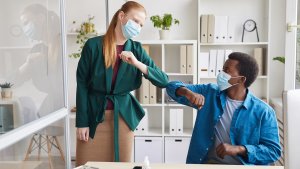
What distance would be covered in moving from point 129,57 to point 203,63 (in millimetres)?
1989

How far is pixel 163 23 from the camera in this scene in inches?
164

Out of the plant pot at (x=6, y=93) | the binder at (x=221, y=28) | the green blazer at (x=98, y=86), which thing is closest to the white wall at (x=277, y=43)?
the binder at (x=221, y=28)

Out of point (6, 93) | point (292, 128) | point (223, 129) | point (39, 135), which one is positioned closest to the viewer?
point (292, 128)

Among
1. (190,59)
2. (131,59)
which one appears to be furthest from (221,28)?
(131,59)

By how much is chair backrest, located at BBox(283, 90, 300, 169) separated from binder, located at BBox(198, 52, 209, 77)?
9.62 feet

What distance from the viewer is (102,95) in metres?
2.44

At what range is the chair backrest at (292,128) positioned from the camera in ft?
4.20

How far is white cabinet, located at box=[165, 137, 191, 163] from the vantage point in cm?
418

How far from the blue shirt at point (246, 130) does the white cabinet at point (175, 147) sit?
1.80 m

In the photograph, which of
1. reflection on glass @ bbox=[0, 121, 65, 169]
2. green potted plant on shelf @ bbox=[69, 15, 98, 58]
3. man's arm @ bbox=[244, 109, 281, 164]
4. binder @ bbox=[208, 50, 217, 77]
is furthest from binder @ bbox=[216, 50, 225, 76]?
reflection on glass @ bbox=[0, 121, 65, 169]

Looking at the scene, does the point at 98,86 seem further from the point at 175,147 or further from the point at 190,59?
the point at 175,147

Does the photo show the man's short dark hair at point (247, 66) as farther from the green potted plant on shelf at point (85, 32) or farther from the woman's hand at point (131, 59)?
the green potted plant on shelf at point (85, 32)

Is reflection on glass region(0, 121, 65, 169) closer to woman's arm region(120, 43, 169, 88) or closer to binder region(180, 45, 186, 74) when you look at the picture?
woman's arm region(120, 43, 169, 88)

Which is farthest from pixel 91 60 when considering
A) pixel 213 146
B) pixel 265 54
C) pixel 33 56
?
pixel 265 54
